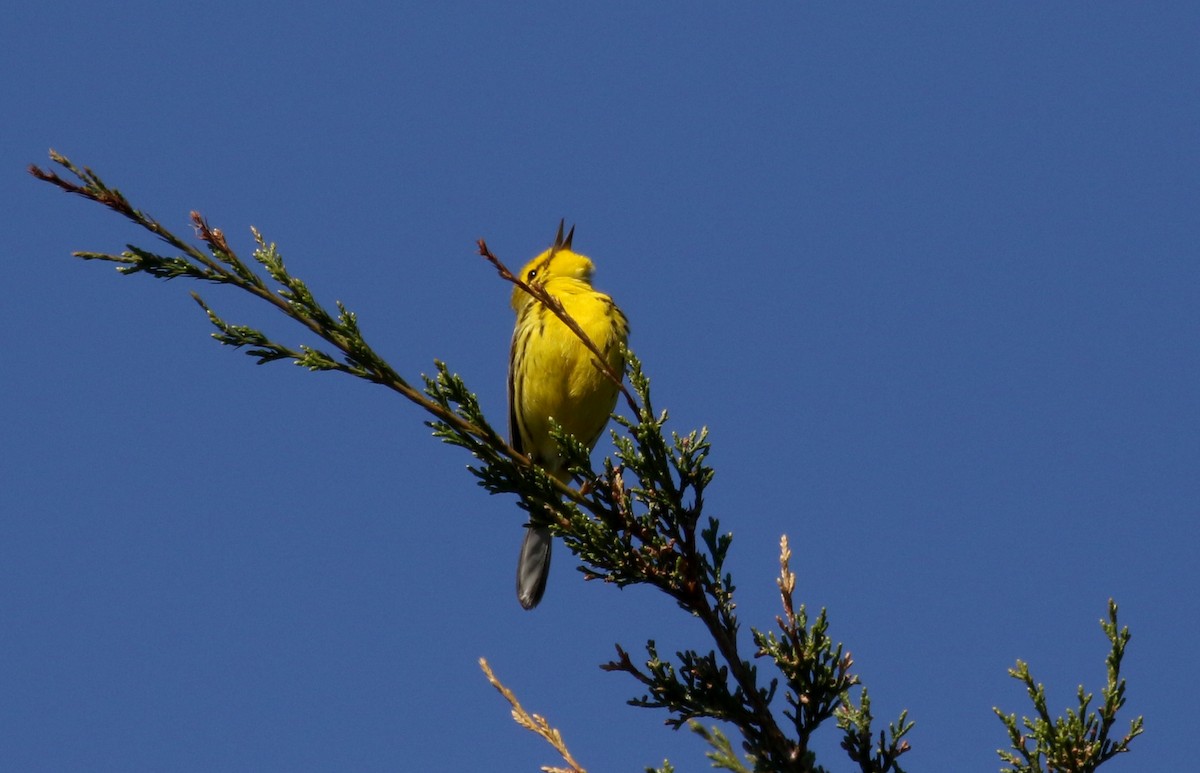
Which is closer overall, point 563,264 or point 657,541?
point 657,541

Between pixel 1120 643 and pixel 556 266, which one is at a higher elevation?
pixel 556 266

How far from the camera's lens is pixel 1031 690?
12.3 ft

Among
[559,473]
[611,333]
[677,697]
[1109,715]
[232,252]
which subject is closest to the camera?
[1109,715]

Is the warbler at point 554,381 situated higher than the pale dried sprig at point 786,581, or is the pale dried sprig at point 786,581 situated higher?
the warbler at point 554,381

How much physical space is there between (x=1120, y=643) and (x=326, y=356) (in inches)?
106

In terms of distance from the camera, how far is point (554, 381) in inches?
279

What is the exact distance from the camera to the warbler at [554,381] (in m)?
7.03

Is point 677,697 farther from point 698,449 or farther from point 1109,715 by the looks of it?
point 1109,715

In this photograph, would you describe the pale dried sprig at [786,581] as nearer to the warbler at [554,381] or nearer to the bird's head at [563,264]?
the warbler at [554,381]

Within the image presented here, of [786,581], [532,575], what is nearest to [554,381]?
[532,575]

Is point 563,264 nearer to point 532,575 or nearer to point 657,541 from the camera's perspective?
point 532,575

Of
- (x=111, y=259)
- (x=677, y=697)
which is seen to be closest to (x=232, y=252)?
(x=111, y=259)

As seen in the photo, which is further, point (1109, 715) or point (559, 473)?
point (559, 473)

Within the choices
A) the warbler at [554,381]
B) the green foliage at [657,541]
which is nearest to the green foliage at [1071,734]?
the green foliage at [657,541]
